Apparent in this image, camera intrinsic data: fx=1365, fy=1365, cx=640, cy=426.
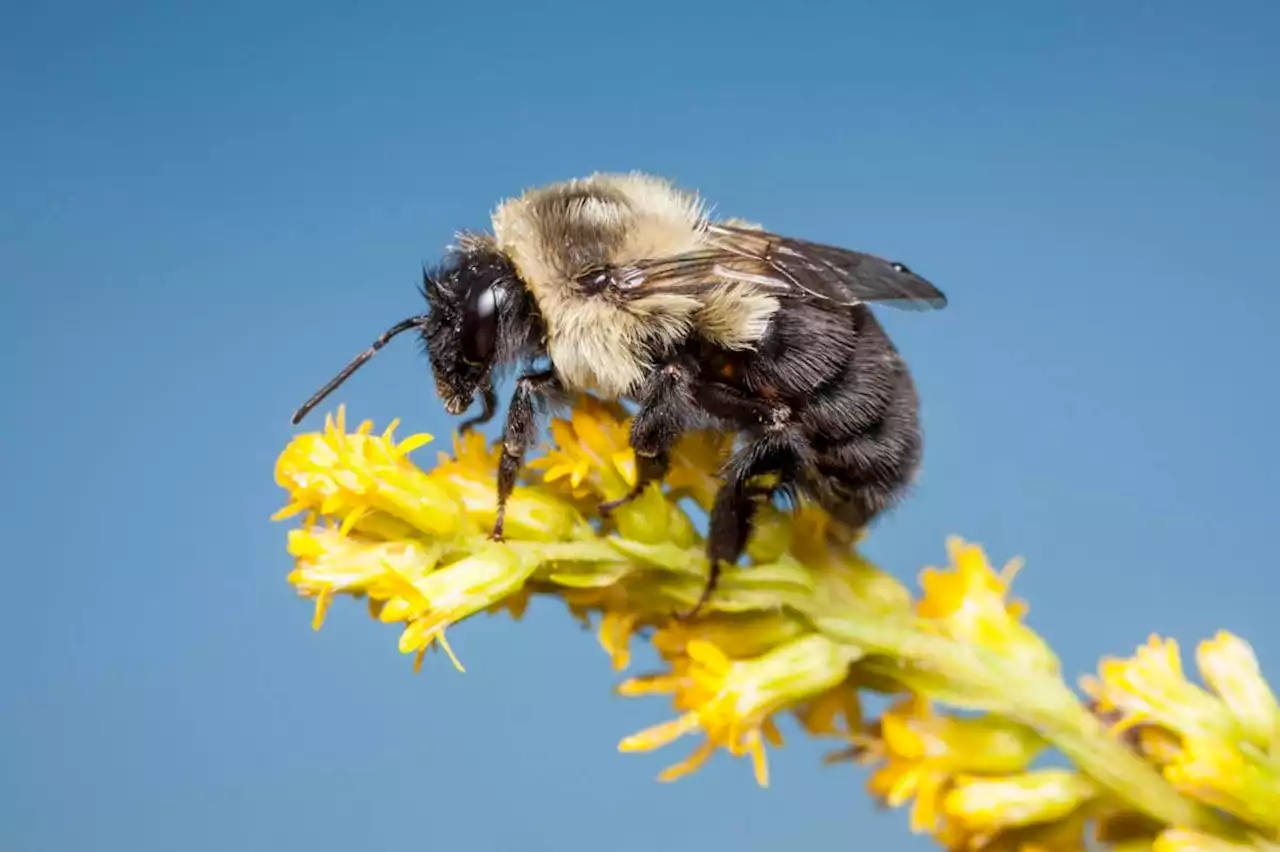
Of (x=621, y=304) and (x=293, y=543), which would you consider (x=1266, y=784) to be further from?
(x=293, y=543)

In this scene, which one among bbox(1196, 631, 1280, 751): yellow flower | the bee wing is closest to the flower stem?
bbox(1196, 631, 1280, 751): yellow flower

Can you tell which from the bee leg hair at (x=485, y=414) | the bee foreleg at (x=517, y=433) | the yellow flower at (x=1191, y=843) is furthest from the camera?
the bee leg hair at (x=485, y=414)

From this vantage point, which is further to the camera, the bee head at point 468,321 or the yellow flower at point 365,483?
the bee head at point 468,321

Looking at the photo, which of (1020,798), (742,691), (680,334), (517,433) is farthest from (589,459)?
(1020,798)

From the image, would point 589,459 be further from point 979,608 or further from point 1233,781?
point 1233,781

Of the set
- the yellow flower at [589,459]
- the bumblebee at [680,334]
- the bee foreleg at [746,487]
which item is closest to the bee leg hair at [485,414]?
the bumblebee at [680,334]

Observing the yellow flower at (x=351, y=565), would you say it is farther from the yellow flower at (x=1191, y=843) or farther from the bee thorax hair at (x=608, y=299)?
the yellow flower at (x=1191, y=843)
